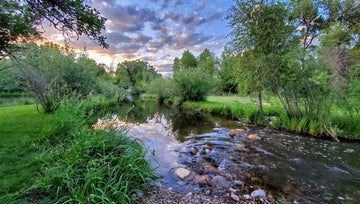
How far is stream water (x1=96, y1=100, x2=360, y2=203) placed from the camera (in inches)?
112

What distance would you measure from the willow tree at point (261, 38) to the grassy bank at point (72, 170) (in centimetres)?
665

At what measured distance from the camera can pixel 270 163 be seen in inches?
155

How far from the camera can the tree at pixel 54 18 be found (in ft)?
→ 9.48

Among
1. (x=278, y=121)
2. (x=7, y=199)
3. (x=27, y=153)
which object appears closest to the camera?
(x=7, y=199)

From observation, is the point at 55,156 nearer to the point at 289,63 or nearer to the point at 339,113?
the point at 289,63

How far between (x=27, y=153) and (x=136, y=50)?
20401 mm

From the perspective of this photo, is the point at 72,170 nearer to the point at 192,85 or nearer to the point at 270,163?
the point at 270,163

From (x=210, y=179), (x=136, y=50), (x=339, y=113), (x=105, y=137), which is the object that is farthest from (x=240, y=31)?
(x=136, y=50)

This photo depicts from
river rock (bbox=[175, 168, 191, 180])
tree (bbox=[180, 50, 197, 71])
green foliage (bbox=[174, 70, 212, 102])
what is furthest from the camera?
tree (bbox=[180, 50, 197, 71])

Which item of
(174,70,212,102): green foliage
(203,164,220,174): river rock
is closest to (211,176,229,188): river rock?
(203,164,220,174): river rock

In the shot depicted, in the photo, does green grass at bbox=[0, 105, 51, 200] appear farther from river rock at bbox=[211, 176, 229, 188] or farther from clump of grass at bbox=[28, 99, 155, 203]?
river rock at bbox=[211, 176, 229, 188]

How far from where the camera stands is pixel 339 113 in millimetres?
5508

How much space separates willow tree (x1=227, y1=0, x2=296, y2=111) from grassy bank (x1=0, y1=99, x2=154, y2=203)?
6.65 metres

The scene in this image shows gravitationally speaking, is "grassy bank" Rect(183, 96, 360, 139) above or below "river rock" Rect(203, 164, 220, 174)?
above
